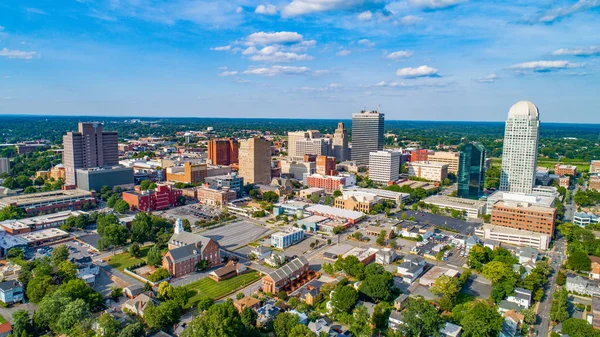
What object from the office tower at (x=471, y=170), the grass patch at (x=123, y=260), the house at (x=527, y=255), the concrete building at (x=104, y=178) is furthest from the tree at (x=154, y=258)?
the office tower at (x=471, y=170)

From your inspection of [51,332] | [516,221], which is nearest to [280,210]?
[516,221]

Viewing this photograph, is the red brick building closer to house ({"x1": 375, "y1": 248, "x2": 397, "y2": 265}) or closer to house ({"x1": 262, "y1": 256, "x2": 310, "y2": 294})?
house ({"x1": 262, "y1": 256, "x2": 310, "y2": 294})

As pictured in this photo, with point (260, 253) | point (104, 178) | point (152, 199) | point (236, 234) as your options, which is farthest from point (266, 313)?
point (104, 178)

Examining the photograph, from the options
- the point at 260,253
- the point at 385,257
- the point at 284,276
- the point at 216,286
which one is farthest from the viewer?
the point at 260,253

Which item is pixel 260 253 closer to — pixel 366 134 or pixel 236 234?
pixel 236 234

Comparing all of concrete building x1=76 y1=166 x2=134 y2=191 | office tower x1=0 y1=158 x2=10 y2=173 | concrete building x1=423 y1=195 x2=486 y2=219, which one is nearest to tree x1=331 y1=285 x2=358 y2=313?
concrete building x1=423 y1=195 x2=486 y2=219
